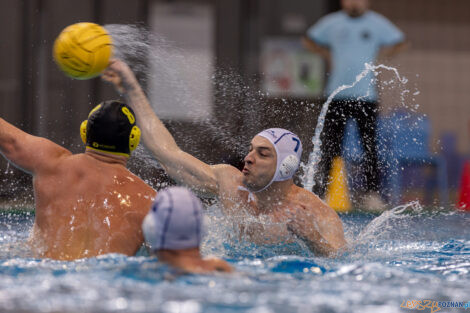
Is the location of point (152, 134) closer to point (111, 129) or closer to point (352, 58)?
point (111, 129)

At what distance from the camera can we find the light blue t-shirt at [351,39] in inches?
298

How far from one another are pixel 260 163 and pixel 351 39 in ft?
12.4

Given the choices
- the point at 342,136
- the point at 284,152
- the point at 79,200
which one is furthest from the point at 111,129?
the point at 342,136

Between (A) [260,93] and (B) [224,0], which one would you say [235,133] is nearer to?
(A) [260,93]

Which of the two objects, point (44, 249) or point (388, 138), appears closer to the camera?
point (44, 249)

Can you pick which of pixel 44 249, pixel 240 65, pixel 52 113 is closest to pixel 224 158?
pixel 240 65

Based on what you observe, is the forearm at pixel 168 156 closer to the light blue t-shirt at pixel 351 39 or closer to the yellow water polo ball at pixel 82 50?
the yellow water polo ball at pixel 82 50

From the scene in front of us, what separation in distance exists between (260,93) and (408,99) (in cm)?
269

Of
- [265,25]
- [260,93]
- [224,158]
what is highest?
[265,25]

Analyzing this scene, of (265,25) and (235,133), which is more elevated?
(265,25)

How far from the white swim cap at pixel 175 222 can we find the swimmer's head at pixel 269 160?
137 centimetres

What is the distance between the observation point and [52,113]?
877 centimetres

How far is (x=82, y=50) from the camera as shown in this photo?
12.9 ft

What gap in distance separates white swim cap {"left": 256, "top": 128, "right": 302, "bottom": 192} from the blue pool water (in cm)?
43
